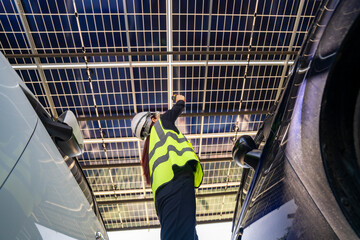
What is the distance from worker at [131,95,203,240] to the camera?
2023mm

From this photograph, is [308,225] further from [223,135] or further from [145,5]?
[223,135]

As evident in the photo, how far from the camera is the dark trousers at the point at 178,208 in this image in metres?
1.96

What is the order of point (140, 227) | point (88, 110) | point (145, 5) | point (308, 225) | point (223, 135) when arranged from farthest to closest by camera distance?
1. point (140, 227)
2. point (223, 135)
3. point (88, 110)
4. point (145, 5)
5. point (308, 225)

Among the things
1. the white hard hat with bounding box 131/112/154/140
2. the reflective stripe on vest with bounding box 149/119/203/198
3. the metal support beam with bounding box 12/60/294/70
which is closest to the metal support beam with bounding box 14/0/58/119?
the metal support beam with bounding box 12/60/294/70

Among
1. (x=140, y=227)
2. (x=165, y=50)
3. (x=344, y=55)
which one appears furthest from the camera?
(x=140, y=227)

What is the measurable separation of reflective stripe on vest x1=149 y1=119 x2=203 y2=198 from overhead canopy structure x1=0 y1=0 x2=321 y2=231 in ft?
13.7

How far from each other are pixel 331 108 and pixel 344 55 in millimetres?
272

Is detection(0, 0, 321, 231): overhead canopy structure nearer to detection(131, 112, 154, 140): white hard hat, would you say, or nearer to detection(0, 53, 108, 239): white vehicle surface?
detection(131, 112, 154, 140): white hard hat

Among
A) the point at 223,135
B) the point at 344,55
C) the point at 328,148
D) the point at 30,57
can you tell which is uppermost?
the point at 30,57

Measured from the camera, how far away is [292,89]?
146 cm

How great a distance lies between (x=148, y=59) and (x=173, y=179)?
5.34 m

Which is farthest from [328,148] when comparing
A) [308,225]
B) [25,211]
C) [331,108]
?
[25,211]

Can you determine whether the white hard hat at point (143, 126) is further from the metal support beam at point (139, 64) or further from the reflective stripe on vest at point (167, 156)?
the metal support beam at point (139, 64)

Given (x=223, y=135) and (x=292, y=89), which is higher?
(x=223, y=135)
